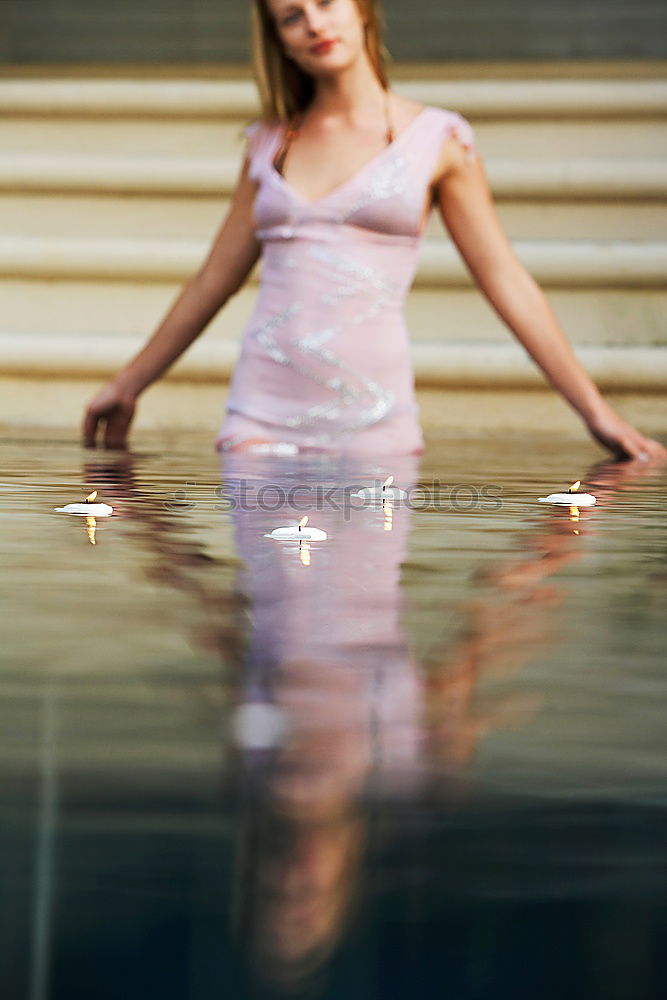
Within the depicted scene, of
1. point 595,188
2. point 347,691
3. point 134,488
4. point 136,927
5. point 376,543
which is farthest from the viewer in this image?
point 595,188

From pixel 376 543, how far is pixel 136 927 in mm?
620

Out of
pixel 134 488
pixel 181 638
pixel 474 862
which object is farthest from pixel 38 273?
pixel 474 862

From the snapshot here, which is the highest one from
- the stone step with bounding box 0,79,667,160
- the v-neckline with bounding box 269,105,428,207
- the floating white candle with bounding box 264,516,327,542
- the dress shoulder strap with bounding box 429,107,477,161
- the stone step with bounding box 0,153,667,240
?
the stone step with bounding box 0,79,667,160

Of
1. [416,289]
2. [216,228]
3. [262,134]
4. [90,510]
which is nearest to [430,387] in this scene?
[416,289]

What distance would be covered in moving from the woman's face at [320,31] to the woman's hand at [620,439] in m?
0.69

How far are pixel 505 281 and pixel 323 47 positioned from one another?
17.2 inches

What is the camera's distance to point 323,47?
2.18 meters

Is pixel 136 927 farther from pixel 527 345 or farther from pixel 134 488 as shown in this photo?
pixel 527 345

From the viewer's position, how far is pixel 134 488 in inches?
47.7

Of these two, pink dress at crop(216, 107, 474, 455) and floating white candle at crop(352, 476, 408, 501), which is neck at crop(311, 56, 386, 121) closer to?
pink dress at crop(216, 107, 474, 455)

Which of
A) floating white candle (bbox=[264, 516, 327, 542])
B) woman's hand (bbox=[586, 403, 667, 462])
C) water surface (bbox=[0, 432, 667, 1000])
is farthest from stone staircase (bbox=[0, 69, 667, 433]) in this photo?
water surface (bbox=[0, 432, 667, 1000])

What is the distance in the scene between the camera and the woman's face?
84.8 inches

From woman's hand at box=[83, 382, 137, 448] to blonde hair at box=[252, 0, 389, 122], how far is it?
0.50m

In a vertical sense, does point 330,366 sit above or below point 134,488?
above
